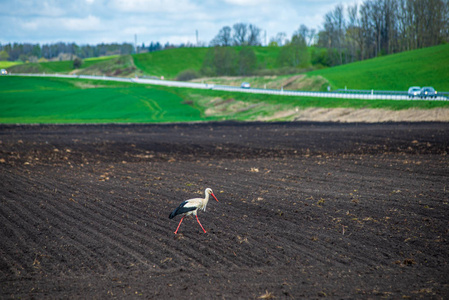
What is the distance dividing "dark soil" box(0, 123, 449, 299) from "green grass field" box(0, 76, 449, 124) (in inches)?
1440

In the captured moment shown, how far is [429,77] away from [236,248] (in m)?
82.2

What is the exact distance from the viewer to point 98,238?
A: 14992mm

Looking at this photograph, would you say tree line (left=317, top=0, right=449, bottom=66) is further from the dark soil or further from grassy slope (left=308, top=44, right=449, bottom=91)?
the dark soil

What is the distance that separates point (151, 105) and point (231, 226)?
2826 inches

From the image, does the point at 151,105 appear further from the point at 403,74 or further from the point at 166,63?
the point at 166,63

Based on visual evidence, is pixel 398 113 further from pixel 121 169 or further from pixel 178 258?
pixel 178 258

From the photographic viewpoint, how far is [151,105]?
8575cm

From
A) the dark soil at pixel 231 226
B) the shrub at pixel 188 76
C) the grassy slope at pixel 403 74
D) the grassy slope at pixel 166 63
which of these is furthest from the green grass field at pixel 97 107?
the grassy slope at pixel 166 63

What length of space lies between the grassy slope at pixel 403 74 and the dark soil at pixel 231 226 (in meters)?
56.4

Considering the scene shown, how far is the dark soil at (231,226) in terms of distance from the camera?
11570 millimetres

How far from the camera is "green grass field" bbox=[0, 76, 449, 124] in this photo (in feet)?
230

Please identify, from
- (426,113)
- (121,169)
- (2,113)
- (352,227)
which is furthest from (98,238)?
(2,113)

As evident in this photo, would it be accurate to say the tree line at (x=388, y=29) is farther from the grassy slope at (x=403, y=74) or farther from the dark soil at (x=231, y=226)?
the dark soil at (x=231, y=226)

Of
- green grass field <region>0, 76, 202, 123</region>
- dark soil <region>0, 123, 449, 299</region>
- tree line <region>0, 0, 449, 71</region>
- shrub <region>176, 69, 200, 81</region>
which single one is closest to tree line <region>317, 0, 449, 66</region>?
tree line <region>0, 0, 449, 71</region>
